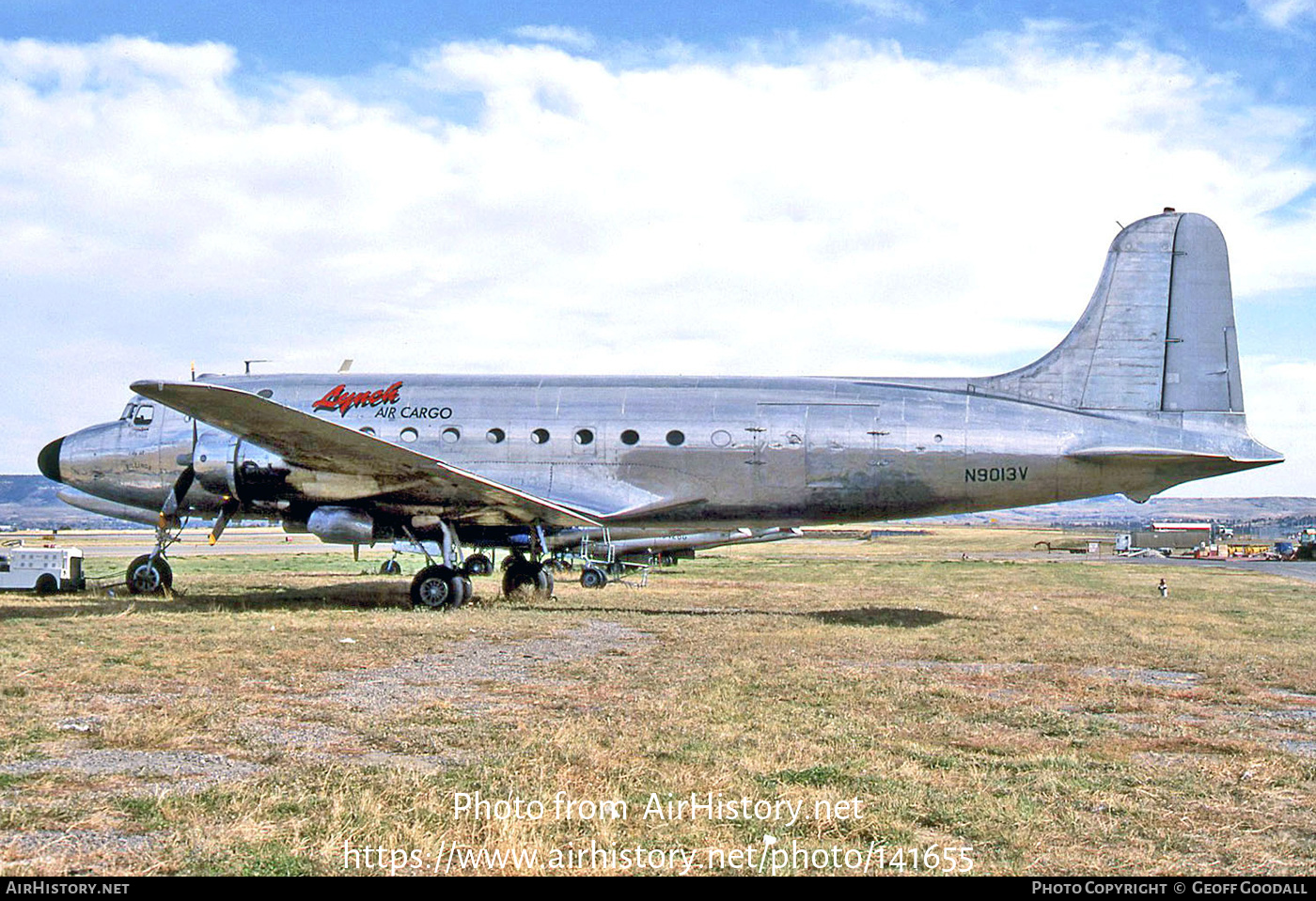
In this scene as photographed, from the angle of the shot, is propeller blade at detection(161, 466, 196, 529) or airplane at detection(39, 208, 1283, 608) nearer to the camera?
airplane at detection(39, 208, 1283, 608)

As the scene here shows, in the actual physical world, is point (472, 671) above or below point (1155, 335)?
below

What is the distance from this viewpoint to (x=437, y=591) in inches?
762

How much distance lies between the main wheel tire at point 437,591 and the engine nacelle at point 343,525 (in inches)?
50.1

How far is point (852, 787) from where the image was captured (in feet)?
22.7

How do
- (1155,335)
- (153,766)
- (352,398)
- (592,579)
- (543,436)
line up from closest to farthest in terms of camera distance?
(153,766), (1155,335), (543,436), (352,398), (592,579)

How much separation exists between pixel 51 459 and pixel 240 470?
244 inches

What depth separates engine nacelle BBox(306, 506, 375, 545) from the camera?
1905 cm

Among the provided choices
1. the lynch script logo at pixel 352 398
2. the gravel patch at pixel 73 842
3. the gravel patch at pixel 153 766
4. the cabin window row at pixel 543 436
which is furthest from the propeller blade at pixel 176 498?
the gravel patch at pixel 73 842

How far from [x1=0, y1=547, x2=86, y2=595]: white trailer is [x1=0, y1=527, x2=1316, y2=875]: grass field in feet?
23.5

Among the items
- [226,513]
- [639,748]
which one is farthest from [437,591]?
[639,748]

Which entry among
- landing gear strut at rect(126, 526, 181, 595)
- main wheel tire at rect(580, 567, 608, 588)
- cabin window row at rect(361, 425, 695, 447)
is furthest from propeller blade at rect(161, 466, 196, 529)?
main wheel tire at rect(580, 567, 608, 588)

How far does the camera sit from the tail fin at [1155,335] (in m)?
18.7

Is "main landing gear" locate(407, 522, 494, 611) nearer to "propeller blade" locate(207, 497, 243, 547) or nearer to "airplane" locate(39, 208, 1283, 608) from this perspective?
"airplane" locate(39, 208, 1283, 608)

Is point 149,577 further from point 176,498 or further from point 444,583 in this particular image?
point 444,583
